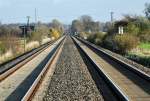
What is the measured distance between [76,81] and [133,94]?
172 inches

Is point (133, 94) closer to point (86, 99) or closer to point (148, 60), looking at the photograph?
point (86, 99)

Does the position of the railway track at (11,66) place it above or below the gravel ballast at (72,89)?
below

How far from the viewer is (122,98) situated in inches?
497

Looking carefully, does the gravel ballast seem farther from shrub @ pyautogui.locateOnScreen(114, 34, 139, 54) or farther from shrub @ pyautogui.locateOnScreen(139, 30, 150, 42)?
shrub @ pyautogui.locateOnScreen(139, 30, 150, 42)

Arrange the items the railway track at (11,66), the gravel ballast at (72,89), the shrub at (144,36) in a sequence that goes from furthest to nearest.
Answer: the shrub at (144,36) < the railway track at (11,66) < the gravel ballast at (72,89)

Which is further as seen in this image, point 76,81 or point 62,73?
point 62,73

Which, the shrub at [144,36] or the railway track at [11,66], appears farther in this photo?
the shrub at [144,36]

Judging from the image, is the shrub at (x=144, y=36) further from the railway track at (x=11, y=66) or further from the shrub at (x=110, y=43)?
the railway track at (x=11, y=66)

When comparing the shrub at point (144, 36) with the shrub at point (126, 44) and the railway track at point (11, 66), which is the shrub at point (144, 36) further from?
the railway track at point (11, 66)

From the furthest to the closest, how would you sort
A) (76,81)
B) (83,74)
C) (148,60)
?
(148,60) → (83,74) → (76,81)

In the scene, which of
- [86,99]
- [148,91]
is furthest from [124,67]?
[86,99]

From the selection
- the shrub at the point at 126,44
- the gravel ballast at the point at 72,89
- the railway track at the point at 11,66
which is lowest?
the railway track at the point at 11,66

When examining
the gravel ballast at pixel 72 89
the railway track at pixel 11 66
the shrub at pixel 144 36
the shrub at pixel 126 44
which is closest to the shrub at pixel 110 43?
the shrub at pixel 126 44

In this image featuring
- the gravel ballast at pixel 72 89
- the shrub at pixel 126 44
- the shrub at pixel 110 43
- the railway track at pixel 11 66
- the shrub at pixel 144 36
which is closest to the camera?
the gravel ballast at pixel 72 89
